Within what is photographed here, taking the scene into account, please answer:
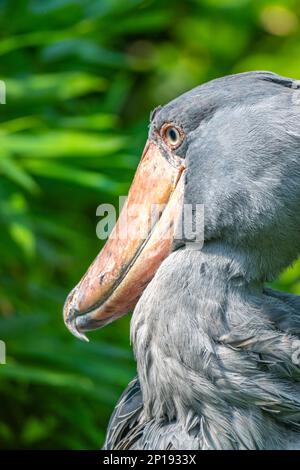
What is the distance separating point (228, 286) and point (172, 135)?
0.99ft

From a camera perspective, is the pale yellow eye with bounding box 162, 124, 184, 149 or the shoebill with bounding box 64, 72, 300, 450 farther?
the pale yellow eye with bounding box 162, 124, 184, 149

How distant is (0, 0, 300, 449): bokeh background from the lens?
3.62m

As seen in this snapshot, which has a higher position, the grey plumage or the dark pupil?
the dark pupil

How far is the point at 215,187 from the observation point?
5.86 feet

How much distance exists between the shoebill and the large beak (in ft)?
0.05

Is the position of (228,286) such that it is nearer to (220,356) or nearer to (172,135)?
(220,356)

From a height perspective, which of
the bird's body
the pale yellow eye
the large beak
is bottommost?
the bird's body

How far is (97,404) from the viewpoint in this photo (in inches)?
145

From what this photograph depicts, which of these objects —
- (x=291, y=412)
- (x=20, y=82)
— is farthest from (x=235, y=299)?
(x=20, y=82)

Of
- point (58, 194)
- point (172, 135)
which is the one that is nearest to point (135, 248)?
point (172, 135)

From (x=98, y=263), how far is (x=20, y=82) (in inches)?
77.9

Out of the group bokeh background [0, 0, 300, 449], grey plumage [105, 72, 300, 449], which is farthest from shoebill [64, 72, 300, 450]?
bokeh background [0, 0, 300, 449]

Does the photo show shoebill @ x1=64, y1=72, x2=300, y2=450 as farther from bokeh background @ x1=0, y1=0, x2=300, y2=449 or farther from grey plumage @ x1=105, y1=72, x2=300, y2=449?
bokeh background @ x1=0, y1=0, x2=300, y2=449
